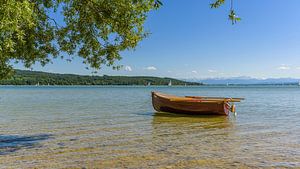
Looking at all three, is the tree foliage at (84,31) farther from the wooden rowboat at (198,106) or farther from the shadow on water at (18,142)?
the wooden rowboat at (198,106)

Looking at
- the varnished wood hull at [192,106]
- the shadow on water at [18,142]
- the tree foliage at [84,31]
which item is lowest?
the shadow on water at [18,142]

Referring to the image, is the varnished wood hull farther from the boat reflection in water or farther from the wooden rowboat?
the boat reflection in water

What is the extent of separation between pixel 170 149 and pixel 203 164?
2.48 m

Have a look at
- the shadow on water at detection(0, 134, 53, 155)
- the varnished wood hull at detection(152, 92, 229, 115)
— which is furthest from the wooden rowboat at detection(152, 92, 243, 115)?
the shadow on water at detection(0, 134, 53, 155)

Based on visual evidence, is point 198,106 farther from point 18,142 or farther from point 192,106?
point 18,142

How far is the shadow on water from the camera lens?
1266cm

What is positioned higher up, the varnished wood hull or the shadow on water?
the varnished wood hull

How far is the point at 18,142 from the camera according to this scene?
1414 cm

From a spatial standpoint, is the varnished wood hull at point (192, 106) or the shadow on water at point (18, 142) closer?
the shadow on water at point (18, 142)

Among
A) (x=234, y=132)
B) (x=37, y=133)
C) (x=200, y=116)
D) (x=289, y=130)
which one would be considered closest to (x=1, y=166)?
(x=37, y=133)

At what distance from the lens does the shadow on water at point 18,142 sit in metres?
12.7

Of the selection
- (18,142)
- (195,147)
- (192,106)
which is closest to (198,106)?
(192,106)

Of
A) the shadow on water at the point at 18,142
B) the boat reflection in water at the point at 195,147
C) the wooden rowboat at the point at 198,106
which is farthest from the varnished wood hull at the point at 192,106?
the shadow on water at the point at 18,142

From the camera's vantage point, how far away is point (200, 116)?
86.5 feet
